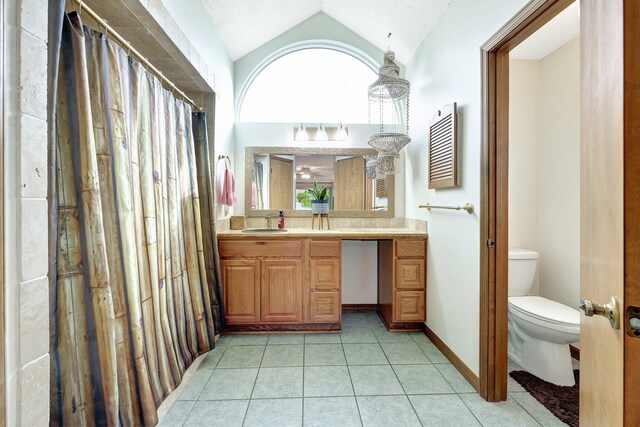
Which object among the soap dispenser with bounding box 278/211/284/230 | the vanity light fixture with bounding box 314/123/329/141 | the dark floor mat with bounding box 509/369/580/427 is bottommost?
the dark floor mat with bounding box 509/369/580/427

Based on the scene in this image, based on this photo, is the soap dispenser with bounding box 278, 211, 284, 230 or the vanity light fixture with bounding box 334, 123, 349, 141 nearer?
the soap dispenser with bounding box 278, 211, 284, 230

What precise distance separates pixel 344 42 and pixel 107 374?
3228 millimetres

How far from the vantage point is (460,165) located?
1.90 m

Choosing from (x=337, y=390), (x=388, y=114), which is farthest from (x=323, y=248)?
(x=388, y=114)

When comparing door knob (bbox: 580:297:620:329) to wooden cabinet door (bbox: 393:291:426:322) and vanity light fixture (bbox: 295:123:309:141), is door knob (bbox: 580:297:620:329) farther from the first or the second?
vanity light fixture (bbox: 295:123:309:141)

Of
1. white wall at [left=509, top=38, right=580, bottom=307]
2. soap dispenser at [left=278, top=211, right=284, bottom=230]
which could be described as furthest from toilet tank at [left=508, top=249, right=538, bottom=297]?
soap dispenser at [left=278, top=211, right=284, bottom=230]

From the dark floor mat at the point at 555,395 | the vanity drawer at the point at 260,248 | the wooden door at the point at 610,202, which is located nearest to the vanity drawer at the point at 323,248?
the vanity drawer at the point at 260,248

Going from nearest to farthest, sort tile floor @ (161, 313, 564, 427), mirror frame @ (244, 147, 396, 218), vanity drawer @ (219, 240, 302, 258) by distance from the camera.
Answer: tile floor @ (161, 313, 564, 427), vanity drawer @ (219, 240, 302, 258), mirror frame @ (244, 147, 396, 218)

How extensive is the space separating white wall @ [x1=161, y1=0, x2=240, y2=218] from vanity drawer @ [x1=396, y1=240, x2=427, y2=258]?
160cm

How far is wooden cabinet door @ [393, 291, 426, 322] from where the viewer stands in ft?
8.13

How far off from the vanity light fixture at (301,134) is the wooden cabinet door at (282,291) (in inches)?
53.8

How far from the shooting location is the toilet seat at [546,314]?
1.69 m

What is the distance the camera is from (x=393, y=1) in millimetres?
2240

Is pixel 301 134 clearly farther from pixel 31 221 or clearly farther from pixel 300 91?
pixel 31 221
